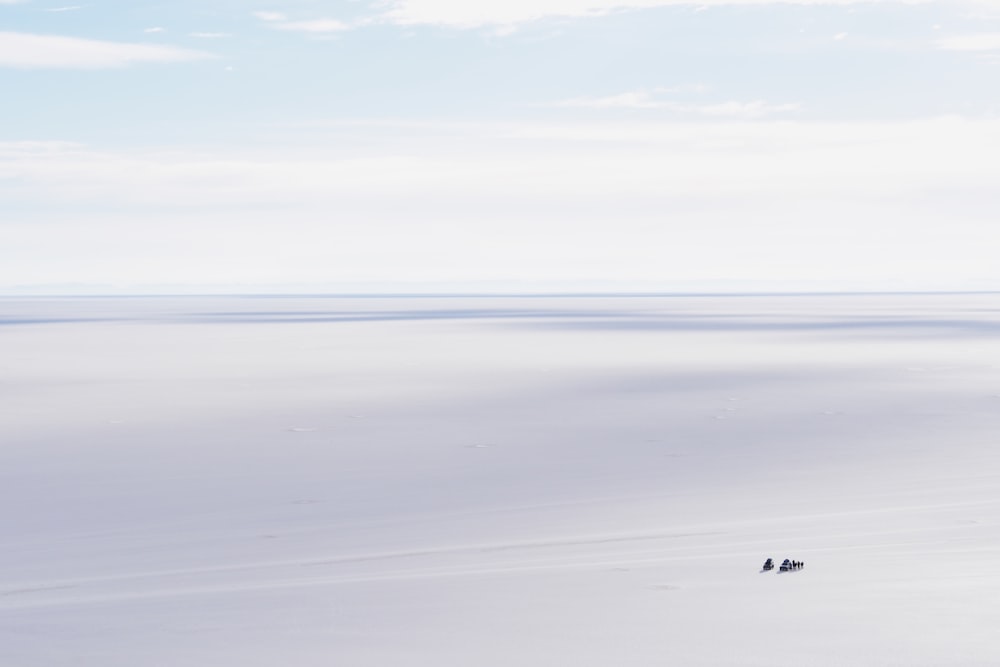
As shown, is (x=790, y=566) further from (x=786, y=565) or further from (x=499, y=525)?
(x=499, y=525)

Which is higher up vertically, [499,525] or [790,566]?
[790,566]

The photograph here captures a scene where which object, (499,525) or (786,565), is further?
(499,525)

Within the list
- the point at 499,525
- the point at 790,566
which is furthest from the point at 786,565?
the point at 499,525

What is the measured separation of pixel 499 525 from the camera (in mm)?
11367

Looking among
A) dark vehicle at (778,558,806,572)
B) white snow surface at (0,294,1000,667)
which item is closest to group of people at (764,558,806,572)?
dark vehicle at (778,558,806,572)

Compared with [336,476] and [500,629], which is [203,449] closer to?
[336,476]

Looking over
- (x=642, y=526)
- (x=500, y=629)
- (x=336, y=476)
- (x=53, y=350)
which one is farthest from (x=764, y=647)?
(x=53, y=350)

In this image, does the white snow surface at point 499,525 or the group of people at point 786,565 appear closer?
the white snow surface at point 499,525

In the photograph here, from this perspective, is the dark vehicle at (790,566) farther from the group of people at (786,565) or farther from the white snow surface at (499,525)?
the white snow surface at (499,525)

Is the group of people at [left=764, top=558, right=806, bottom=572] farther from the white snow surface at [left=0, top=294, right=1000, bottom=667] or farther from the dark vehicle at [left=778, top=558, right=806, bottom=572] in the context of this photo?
the white snow surface at [left=0, top=294, right=1000, bottom=667]

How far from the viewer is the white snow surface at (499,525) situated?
7.26 m

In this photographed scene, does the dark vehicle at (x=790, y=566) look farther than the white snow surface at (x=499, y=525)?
Yes

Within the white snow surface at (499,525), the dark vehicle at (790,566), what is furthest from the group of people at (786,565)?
the white snow surface at (499,525)

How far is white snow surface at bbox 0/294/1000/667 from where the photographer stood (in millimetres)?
7258
